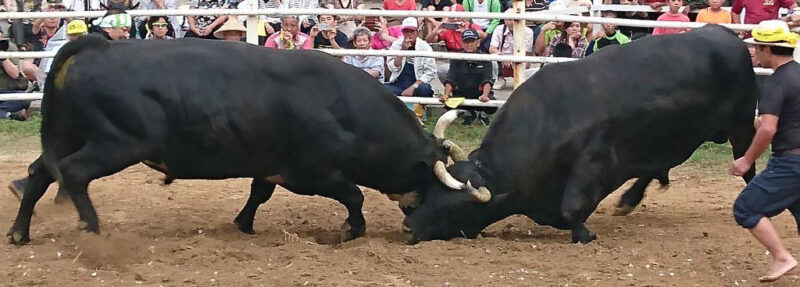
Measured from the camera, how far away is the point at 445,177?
6.81m

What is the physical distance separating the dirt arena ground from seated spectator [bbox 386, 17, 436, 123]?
3.36 meters

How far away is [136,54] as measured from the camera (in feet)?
20.3

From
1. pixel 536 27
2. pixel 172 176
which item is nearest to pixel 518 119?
pixel 172 176

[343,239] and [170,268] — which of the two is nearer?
[170,268]

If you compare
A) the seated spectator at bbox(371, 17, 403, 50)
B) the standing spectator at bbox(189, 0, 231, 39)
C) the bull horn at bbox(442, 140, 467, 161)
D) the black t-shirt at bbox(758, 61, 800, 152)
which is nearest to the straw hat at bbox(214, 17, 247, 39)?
the standing spectator at bbox(189, 0, 231, 39)

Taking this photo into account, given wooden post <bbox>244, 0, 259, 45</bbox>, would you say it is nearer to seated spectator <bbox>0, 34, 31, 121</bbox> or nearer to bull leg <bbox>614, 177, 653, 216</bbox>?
seated spectator <bbox>0, 34, 31, 121</bbox>

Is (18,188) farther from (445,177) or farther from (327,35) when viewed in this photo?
(327,35)

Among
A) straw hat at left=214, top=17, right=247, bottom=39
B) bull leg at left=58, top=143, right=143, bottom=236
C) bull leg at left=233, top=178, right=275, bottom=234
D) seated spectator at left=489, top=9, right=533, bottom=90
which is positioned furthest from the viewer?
seated spectator at left=489, top=9, right=533, bottom=90

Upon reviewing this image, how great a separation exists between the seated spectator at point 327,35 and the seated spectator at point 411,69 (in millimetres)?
694

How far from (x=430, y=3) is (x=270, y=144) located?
7085 mm

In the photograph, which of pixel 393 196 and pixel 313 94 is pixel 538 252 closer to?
pixel 393 196

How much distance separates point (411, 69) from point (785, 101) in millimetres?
6412

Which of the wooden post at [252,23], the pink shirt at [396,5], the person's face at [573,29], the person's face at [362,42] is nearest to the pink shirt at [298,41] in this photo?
the person's face at [362,42]

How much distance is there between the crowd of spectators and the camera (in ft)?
37.2
